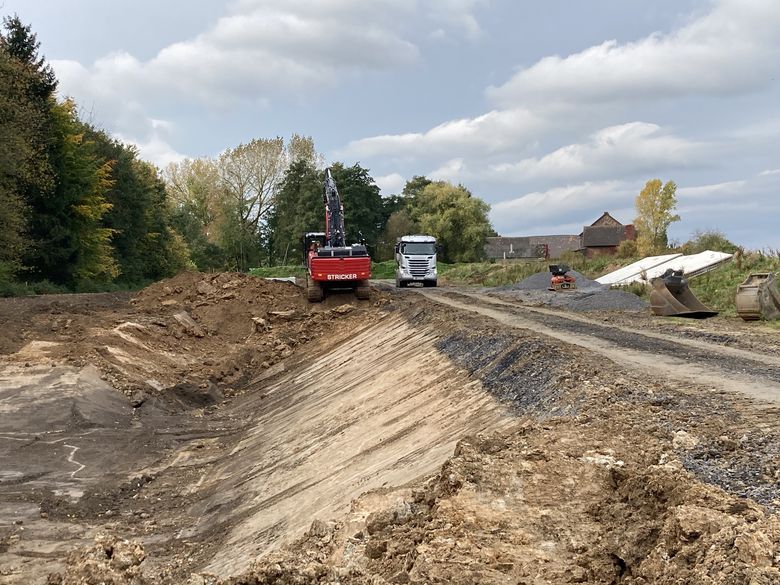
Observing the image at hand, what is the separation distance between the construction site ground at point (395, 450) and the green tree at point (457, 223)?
157 ft

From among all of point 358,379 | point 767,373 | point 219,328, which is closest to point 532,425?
point 767,373

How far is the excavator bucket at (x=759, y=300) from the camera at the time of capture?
17.3 metres

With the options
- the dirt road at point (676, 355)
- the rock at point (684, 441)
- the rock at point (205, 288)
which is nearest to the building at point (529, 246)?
the rock at point (205, 288)

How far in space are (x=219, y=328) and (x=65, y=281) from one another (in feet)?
62.0

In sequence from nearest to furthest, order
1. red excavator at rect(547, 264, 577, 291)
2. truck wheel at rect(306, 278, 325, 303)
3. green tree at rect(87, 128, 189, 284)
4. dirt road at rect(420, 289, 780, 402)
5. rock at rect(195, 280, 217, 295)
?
dirt road at rect(420, 289, 780, 402) < truck wheel at rect(306, 278, 325, 303) < rock at rect(195, 280, 217, 295) < red excavator at rect(547, 264, 577, 291) < green tree at rect(87, 128, 189, 284)

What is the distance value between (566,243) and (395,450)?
97450mm

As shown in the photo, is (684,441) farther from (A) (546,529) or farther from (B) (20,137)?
(B) (20,137)

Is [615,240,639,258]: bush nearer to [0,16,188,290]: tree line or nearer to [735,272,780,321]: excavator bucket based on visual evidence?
[735,272,780,321]: excavator bucket

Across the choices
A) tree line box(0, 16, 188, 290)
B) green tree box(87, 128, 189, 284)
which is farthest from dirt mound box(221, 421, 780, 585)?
green tree box(87, 128, 189, 284)

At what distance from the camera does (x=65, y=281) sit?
38.2 meters

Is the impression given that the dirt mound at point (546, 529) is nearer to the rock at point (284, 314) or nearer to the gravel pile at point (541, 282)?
the rock at point (284, 314)

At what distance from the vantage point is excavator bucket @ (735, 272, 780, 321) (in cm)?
1730

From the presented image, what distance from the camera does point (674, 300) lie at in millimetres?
19172

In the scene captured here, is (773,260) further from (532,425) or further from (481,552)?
(481,552)
